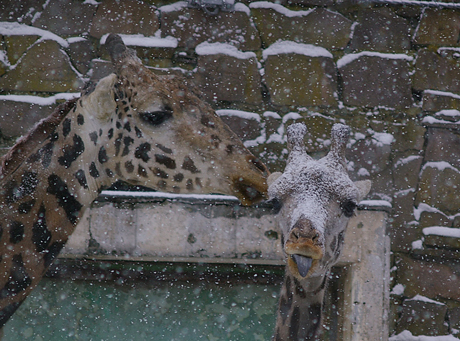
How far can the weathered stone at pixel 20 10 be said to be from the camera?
320 cm


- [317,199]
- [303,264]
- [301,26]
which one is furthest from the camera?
[301,26]

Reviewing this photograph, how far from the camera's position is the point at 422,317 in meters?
3.06

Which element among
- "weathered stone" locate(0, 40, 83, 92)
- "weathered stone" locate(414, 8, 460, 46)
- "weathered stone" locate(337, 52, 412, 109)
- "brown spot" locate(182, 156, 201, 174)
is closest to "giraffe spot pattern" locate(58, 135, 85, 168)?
"brown spot" locate(182, 156, 201, 174)

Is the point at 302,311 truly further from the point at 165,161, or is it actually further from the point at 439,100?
the point at 439,100

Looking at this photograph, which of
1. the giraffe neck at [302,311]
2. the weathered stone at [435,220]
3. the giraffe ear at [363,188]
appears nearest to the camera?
the giraffe ear at [363,188]

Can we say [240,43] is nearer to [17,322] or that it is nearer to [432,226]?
[432,226]

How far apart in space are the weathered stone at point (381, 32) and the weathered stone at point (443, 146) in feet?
1.91

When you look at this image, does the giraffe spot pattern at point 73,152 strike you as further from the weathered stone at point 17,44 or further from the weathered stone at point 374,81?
the weathered stone at point 374,81

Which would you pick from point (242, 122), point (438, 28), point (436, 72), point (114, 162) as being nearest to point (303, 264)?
point (114, 162)

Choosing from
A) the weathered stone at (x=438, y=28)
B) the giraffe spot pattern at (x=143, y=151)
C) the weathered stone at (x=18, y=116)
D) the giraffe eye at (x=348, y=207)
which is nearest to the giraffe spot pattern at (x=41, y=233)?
the giraffe spot pattern at (x=143, y=151)

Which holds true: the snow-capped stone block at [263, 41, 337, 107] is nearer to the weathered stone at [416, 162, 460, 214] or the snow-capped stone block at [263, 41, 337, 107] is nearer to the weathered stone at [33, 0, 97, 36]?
the weathered stone at [416, 162, 460, 214]

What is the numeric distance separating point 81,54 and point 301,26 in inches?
54.8

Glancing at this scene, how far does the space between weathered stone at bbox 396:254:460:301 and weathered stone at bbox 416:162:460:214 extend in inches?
13.7

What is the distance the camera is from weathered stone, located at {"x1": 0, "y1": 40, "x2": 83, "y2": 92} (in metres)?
3.16
